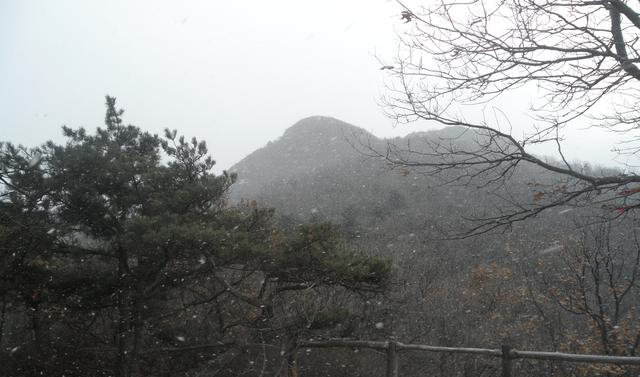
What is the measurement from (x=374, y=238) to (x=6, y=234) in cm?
1602

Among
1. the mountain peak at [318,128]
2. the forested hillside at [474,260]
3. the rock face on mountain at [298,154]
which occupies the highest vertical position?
the mountain peak at [318,128]

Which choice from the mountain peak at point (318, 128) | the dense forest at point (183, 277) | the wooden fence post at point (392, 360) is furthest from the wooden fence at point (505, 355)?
the mountain peak at point (318, 128)

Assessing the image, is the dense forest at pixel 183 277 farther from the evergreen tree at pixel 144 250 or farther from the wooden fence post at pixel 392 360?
the wooden fence post at pixel 392 360

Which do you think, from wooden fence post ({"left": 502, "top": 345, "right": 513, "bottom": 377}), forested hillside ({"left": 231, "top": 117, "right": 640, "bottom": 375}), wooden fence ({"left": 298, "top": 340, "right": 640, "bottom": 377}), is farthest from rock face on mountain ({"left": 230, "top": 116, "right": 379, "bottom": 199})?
wooden fence post ({"left": 502, "top": 345, "right": 513, "bottom": 377})

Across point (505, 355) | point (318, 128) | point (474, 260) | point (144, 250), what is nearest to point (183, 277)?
point (144, 250)

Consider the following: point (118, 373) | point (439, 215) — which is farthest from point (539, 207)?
point (439, 215)

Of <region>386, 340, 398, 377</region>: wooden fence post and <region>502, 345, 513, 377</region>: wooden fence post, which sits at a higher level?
<region>502, 345, 513, 377</region>: wooden fence post

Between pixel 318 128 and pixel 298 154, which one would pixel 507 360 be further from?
pixel 318 128

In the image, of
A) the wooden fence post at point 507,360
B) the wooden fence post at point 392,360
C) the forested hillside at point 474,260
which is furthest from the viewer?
the forested hillside at point 474,260

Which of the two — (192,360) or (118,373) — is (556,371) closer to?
(192,360)

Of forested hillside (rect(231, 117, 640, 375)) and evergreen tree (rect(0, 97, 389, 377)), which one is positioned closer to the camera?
evergreen tree (rect(0, 97, 389, 377))

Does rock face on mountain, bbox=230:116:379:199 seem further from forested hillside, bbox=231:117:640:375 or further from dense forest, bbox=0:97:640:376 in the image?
dense forest, bbox=0:97:640:376

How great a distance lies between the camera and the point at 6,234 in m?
6.76

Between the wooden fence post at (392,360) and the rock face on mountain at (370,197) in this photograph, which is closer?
the wooden fence post at (392,360)
